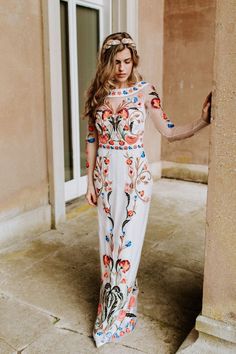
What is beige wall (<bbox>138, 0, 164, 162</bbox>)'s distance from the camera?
5.93 meters

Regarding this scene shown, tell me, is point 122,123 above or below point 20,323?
above

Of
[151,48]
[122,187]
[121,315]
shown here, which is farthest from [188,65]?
[121,315]

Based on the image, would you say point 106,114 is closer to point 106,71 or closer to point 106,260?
point 106,71

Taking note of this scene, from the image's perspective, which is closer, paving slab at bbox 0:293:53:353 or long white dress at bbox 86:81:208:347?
long white dress at bbox 86:81:208:347

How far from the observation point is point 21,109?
159 inches

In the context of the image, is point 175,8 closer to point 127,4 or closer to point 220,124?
point 127,4

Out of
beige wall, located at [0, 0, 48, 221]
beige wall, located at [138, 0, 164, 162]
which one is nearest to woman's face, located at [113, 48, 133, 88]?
beige wall, located at [0, 0, 48, 221]

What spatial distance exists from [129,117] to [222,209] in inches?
29.6

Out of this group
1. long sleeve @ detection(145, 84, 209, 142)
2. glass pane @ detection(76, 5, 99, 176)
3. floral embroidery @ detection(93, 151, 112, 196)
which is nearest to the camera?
long sleeve @ detection(145, 84, 209, 142)

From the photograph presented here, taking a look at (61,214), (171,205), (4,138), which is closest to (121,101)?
(4,138)

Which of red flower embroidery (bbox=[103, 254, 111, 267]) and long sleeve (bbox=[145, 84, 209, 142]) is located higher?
long sleeve (bbox=[145, 84, 209, 142])

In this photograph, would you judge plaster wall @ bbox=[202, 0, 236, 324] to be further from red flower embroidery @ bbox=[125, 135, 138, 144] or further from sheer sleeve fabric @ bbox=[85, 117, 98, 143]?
sheer sleeve fabric @ bbox=[85, 117, 98, 143]

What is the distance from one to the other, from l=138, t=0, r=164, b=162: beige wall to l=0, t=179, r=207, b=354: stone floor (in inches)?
76.5

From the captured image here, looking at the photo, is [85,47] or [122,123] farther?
[85,47]
